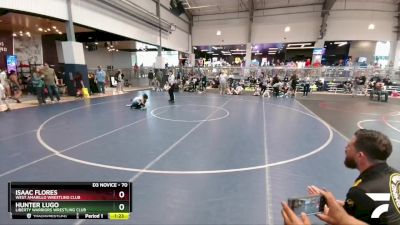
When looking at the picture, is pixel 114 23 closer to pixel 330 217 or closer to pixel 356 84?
pixel 330 217

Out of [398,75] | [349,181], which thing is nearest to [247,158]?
[349,181]

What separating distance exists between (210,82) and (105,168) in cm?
2278

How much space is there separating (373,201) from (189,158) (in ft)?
14.1

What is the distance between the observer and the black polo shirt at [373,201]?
197 centimetres

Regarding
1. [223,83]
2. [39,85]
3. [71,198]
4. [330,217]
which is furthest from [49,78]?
[330,217]

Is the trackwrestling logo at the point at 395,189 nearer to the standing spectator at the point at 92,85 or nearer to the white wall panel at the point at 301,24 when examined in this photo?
the standing spectator at the point at 92,85

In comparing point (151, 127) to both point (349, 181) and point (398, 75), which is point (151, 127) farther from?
point (398, 75)

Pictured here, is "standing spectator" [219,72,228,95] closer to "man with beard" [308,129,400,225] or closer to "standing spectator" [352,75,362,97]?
"standing spectator" [352,75,362,97]

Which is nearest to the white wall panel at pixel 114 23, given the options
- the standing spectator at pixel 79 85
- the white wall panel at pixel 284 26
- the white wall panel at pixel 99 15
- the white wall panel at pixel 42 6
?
the white wall panel at pixel 99 15

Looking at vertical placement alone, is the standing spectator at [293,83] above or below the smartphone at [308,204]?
above

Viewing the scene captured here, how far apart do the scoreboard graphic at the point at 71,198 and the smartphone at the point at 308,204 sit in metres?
1.50

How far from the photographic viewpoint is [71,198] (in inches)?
89.6

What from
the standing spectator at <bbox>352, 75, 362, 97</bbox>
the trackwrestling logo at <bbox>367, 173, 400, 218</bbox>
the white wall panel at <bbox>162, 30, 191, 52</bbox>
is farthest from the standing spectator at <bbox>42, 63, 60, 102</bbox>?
the standing spectator at <bbox>352, 75, 362, 97</bbox>

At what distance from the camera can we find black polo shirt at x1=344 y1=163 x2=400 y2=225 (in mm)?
1974
